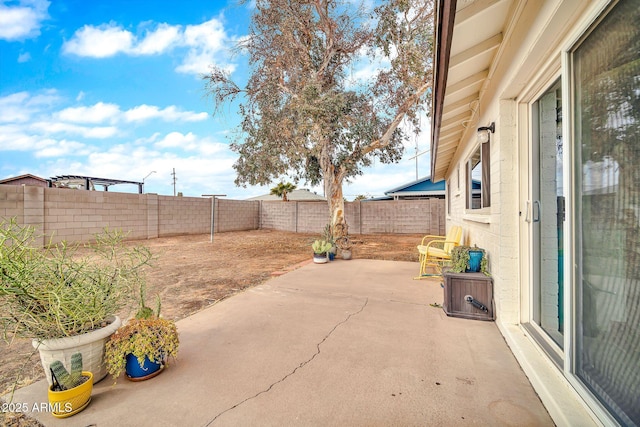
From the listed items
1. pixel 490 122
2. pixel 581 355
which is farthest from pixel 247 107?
pixel 581 355

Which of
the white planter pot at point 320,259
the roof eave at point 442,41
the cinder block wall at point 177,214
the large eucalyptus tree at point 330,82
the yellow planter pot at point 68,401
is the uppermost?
the large eucalyptus tree at point 330,82

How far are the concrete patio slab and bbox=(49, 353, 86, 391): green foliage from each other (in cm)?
16

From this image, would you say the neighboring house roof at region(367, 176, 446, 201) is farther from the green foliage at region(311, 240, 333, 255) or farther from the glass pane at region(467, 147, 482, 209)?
the glass pane at region(467, 147, 482, 209)

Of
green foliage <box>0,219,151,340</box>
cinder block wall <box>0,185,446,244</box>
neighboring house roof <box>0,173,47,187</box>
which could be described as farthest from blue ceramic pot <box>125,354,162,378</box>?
neighboring house roof <box>0,173,47,187</box>

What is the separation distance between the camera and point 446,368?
2053 mm

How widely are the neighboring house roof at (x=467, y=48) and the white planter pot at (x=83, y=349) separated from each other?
283 centimetres

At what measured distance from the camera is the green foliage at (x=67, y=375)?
1575 millimetres

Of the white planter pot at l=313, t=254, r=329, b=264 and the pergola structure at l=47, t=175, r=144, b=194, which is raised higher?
the pergola structure at l=47, t=175, r=144, b=194

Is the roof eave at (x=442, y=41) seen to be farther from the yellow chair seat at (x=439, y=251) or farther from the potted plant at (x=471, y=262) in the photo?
the yellow chair seat at (x=439, y=251)

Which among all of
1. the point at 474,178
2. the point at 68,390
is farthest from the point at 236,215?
the point at 68,390

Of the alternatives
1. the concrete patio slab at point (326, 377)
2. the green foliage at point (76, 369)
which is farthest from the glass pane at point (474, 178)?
the green foliage at point (76, 369)

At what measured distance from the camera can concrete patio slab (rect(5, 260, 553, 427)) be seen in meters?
1.57

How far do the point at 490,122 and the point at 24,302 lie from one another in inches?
161

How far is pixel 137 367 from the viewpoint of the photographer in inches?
75.4
